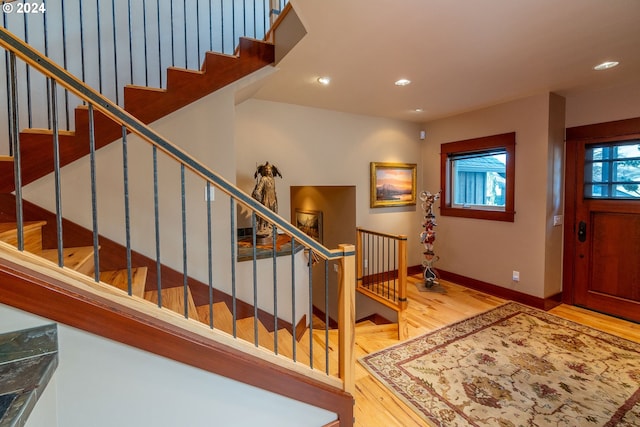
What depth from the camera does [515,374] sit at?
7.36ft

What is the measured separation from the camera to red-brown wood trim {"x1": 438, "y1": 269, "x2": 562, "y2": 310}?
11.2 ft

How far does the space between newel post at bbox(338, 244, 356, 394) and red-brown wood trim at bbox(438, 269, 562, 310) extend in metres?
2.95

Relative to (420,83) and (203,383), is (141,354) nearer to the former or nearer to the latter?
(203,383)

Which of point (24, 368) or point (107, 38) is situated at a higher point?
point (107, 38)

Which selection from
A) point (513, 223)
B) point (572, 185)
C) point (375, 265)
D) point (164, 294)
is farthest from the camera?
point (375, 265)

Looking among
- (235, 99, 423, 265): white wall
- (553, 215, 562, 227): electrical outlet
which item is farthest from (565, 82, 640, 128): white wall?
(235, 99, 423, 265): white wall

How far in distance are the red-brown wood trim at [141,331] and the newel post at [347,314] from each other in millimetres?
180

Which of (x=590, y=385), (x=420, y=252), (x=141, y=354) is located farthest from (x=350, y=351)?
(x=420, y=252)

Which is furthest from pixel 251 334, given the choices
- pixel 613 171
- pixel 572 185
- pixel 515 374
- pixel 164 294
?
pixel 613 171

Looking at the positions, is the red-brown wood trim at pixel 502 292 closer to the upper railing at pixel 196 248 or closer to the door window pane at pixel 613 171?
the door window pane at pixel 613 171

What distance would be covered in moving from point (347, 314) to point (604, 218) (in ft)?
11.4

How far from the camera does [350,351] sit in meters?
1.74

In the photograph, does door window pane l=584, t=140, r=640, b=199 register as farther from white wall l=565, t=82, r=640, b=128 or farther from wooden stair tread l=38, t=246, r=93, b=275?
wooden stair tread l=38, t=246, r=93, b=275

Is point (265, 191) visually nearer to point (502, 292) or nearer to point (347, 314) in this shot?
point (347, 314)
